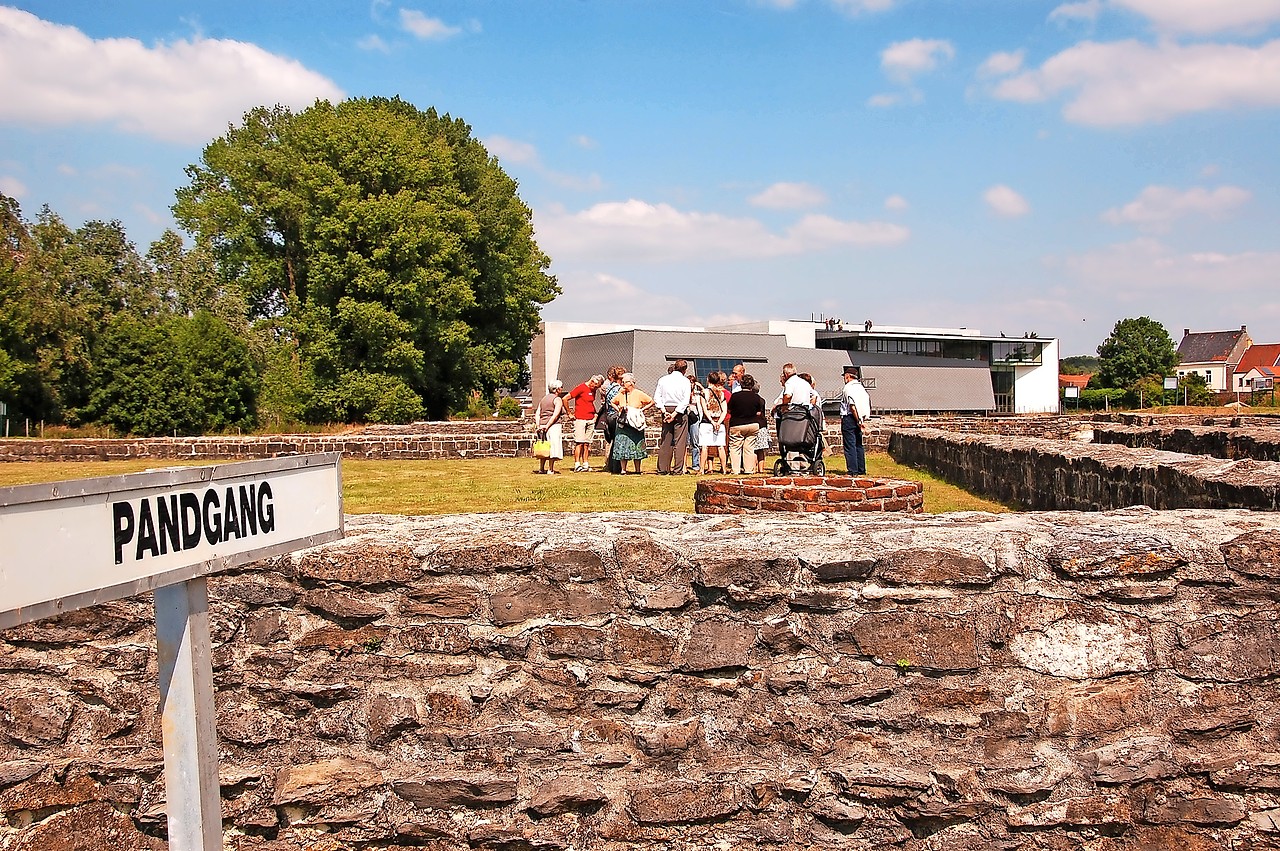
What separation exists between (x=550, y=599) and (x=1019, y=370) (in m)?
69.1

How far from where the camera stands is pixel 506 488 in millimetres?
13375

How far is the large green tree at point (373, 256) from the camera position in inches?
1441

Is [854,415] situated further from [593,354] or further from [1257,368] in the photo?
[1257,368]

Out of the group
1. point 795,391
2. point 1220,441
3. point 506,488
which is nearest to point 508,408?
point 506,488

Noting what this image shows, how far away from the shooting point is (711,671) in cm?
313

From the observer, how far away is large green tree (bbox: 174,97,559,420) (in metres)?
36.6

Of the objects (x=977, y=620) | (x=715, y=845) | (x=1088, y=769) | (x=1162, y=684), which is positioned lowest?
(x=715, y=845)

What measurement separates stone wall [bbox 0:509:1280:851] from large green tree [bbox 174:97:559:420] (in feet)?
112

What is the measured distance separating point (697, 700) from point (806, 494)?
296cm

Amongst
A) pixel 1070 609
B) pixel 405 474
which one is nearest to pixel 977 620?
pixel 1070 609

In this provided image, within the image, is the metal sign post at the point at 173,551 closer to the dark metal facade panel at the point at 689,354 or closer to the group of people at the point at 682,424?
the group of people at the point at 682,424

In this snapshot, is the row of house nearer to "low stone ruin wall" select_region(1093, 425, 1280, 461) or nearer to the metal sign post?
"low stone ruin wall" select_region(1093, 425, 1280, 461)

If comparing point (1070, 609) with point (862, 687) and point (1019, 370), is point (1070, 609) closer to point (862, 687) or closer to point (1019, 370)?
point (862, 687)

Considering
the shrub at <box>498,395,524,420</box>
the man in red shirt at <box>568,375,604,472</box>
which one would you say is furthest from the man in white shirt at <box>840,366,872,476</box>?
the shrub at <box>498,395,524,420</box>
